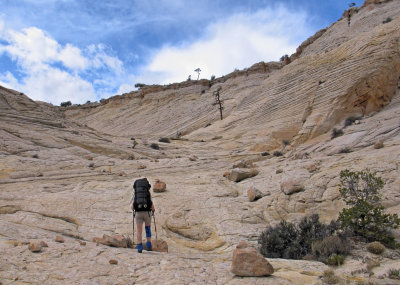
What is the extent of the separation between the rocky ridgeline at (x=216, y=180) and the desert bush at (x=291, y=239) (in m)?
0.67

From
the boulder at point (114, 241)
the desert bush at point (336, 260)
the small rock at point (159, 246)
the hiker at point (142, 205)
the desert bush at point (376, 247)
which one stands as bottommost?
the desert bush at point (336, 260)

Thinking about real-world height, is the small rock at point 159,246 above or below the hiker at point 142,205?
below

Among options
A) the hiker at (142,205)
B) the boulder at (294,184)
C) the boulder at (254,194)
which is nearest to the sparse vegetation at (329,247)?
the hiker at (142,205)

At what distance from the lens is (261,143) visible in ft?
71.5

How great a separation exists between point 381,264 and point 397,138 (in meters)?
8.04

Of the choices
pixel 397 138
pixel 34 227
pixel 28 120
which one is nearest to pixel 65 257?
pixel 34 227

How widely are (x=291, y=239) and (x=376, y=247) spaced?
1563 millimetres

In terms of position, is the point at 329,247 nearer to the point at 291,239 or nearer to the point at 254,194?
the point at 291,239

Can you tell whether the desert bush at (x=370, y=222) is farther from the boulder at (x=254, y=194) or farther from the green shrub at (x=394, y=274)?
the boulder at (x=254, y=194)

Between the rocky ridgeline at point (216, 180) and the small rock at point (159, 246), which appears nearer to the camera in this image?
the rocky ridgeline at point (216, 180)

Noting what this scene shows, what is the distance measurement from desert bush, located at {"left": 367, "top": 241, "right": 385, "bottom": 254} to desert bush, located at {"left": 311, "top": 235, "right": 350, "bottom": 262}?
37cm

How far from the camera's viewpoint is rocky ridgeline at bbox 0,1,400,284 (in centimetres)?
485

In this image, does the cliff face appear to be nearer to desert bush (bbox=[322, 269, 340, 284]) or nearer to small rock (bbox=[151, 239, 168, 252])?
small rock (bbox=[151, 239, 168, 252])

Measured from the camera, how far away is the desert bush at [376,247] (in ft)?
18.5
